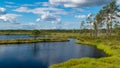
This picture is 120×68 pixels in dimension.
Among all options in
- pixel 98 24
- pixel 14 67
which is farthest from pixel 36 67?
pixel 98 24

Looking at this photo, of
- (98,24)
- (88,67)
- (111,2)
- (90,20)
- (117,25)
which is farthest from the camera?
(90,20)

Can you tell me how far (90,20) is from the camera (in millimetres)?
152500

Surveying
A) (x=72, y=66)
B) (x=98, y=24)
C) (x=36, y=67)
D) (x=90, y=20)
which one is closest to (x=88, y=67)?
(x=72, y=66)

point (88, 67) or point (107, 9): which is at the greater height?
point (107, 9)

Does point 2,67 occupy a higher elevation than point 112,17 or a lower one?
lower

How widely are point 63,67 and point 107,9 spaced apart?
8278cm

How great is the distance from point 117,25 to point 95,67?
8766cm

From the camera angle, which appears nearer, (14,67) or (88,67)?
(88,67)

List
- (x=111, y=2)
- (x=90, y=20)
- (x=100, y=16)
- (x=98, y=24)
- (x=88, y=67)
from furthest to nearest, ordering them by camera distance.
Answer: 1. (x=90, y=20)
2. (x=98, y=24)
3. (x=100, y=16)
4. (x=111, y=2)
5. (x=88, y=67)

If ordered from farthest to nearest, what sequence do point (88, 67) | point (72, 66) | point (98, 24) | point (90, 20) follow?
point (90, 20), point (98, 24), point (72, 66), point (88, 67)

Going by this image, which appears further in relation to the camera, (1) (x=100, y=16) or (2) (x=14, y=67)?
(1) (x=100, y=16)

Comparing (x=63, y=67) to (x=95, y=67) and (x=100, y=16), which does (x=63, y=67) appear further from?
(x=100, y=16)

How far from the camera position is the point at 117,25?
117250 mm

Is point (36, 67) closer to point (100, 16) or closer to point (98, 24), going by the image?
point (100, 16)
